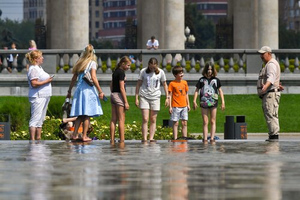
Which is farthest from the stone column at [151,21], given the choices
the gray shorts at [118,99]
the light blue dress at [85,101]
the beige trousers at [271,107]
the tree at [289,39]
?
the tree at [289,39]

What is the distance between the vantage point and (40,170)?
15.8 m

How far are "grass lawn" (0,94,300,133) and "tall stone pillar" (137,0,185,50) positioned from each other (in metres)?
9.77

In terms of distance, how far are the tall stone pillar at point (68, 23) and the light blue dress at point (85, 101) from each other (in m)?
25.1

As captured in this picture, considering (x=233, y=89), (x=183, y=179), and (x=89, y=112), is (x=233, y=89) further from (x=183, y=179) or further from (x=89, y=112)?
(x=183, y=179)

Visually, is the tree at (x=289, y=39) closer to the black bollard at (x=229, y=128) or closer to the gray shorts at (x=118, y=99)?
the black bollard at (x=229, y=128)

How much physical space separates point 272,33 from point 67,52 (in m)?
10.4

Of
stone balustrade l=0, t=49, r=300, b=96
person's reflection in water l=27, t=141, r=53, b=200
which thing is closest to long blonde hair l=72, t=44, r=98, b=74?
person's reflection in water l=27, t=141, r=53, b=200

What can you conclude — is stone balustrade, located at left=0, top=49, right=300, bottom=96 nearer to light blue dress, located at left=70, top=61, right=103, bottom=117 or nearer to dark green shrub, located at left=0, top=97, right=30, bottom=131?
dark green shrub, located at left=0, top=97, right=30, bottom=131

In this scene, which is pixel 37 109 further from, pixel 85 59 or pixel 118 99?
pixel 118 99

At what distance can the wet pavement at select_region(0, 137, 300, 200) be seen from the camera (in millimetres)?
12711

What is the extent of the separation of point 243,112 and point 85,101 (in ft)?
53.3

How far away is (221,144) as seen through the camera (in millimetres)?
22938

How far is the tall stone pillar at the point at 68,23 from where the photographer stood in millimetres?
48812

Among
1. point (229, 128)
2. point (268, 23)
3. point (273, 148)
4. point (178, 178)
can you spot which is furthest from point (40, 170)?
point (268, 23)
